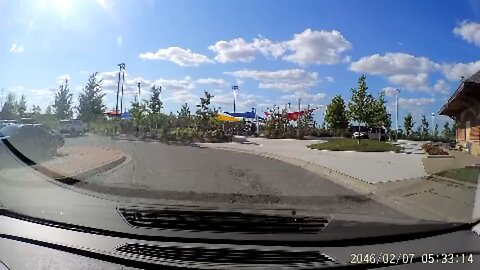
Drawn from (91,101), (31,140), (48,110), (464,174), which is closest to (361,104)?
(464,174)

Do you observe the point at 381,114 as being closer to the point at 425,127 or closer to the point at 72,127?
the point at 425,127

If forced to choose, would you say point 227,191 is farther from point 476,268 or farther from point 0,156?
point 0,156

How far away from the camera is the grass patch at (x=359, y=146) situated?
4447 millimetres

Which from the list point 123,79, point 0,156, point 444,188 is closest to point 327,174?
point 444,188

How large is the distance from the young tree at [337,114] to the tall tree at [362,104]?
73 millimetres

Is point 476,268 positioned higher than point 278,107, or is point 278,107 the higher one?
point 278,107

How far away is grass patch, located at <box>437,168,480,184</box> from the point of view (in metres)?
3.53

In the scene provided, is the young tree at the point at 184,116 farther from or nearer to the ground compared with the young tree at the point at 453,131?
farther from the ground

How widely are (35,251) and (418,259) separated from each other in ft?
9.10

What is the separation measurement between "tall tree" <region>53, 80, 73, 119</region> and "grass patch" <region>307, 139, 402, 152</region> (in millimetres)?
2737

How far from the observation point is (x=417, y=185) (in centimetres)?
428

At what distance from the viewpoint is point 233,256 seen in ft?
9.77

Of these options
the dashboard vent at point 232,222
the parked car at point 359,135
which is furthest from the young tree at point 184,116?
the parked car at point 359,135

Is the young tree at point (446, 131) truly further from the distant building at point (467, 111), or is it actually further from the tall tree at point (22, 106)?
the tall tree at point (22, 106)
